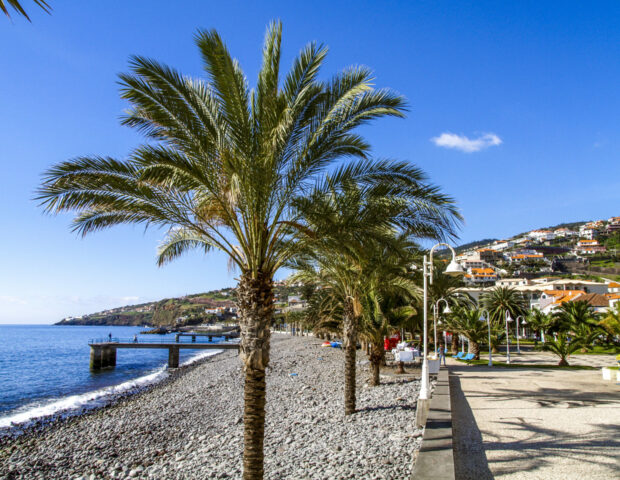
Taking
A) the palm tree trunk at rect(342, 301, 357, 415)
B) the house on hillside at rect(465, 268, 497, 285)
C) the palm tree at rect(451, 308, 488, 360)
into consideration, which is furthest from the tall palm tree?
the house on hillside at rect(465, 268, 497, 285)

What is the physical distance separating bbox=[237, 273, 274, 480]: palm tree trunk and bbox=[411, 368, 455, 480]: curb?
2.27m

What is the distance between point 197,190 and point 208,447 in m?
7.27

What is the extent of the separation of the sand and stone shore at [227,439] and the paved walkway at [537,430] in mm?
1198

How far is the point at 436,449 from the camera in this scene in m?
6.10

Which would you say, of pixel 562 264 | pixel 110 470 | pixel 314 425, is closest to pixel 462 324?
pixel 314 425

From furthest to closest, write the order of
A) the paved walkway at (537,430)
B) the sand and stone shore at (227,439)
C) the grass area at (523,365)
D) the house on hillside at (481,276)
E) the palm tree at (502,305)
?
the house on hillside at (481,276) → the palm tree at (502,305) → the grass area at (523,365) → the sand and stone shore at (227,439) → the paved walkway at (537,430)

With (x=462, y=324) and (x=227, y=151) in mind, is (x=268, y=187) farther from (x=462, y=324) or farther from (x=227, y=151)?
(x=462, y=324)

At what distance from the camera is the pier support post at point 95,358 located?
4103 centimetres

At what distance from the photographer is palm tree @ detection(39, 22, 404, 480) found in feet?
20.0

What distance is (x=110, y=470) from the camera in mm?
10281

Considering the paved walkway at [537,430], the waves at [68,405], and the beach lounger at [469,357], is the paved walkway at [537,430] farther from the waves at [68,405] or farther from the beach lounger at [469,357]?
Answer: the waves at [68,405]

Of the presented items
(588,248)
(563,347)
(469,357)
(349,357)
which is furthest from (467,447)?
(588,248)

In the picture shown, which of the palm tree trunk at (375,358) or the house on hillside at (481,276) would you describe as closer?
the palm tree trunk at (375,358)

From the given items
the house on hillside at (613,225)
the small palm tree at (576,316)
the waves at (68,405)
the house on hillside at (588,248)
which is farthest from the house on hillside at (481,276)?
the waves at (68,405)
